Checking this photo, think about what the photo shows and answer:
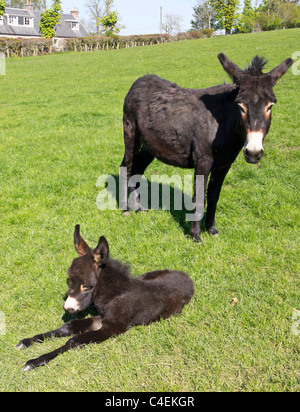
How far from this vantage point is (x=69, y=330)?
3967 millimetres

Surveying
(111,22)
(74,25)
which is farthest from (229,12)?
(74,25)

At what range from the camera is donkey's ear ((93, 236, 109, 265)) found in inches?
156

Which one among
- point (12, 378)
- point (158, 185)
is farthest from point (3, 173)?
point (12, 378)

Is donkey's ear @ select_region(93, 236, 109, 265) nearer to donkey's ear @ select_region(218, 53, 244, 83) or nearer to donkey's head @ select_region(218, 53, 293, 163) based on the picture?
donkey's head @ select_region(218, 53, 293, 163)

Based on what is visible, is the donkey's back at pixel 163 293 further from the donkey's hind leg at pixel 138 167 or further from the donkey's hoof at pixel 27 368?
the donkey's hind leg at pixel 138 167

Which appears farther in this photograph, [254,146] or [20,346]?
[254,146]

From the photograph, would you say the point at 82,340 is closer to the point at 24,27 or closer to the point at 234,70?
the point at 234,70

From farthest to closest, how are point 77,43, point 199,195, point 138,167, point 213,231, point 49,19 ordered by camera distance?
point 49,19, point 77,43, point 138,167, point 213,231, point 199,195

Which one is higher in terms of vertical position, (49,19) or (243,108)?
(49,19)

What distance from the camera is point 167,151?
6117 mm

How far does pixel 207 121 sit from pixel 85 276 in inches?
116
